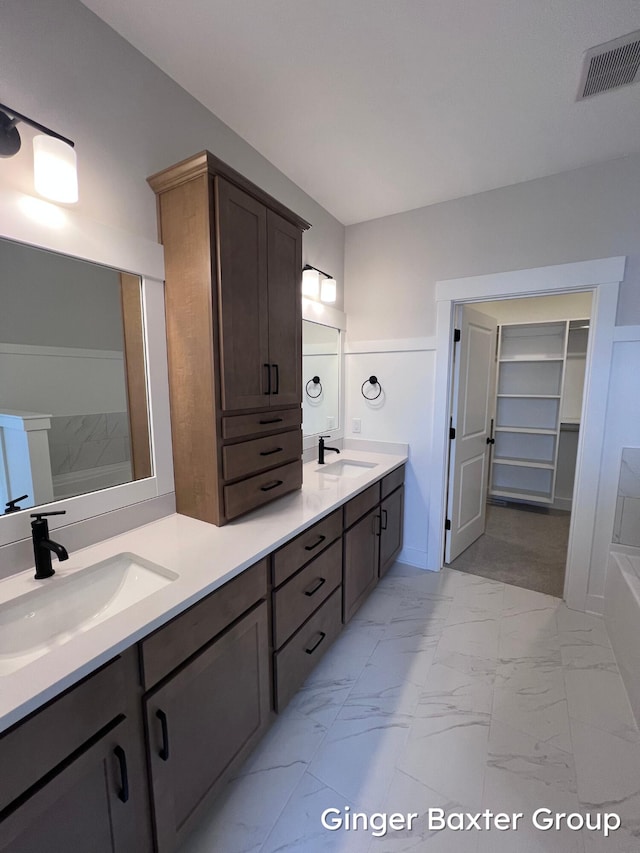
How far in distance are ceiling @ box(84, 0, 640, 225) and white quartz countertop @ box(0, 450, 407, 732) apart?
183 centimetres

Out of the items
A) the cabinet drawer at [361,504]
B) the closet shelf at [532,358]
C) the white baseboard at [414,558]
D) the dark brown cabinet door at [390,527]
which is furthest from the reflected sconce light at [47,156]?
the closet shelf at [532,358]

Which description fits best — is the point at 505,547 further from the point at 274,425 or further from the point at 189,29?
the point at 189,29

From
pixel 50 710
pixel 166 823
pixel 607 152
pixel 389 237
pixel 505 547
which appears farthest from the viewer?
pixel 505 547

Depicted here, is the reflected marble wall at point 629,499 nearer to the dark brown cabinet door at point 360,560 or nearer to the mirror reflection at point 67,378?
the dark brown cabinet door at point 360,560

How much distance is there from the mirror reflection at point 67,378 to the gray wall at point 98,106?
24 cm

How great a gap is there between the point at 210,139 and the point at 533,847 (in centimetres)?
298

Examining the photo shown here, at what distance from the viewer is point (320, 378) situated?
2717 millimetres

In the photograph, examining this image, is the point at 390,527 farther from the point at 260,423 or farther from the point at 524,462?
the point at 524,462

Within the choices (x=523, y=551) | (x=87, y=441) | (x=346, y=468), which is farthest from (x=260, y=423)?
(x=523, y=551)

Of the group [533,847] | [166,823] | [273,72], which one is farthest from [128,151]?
[533,847]

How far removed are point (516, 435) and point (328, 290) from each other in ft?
9.90

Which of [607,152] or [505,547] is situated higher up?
[607,152]

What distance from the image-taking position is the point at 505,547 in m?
3.15

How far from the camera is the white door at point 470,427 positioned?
2691 millimetres
